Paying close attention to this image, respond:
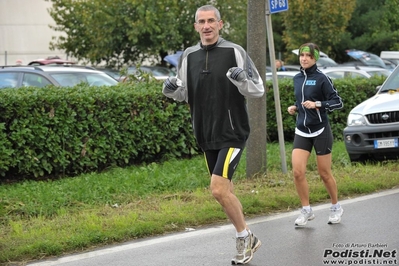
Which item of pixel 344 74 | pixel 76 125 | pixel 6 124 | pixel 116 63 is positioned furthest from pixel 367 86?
pixel 116 63

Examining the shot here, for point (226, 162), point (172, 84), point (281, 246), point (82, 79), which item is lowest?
point (281, 246)

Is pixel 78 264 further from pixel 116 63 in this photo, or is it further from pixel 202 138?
pixel 116 63

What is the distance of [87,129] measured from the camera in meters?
11.9

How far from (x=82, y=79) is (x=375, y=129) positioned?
594 cm

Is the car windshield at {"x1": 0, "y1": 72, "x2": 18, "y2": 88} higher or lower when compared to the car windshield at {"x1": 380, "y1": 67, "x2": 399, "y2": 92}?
higher

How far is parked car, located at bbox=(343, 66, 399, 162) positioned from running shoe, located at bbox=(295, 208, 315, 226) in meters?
3.98

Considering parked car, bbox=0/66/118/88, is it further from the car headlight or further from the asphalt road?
the asphalt road

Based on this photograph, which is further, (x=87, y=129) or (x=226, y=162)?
(x=87, y=129)

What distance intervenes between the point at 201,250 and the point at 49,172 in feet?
14.5

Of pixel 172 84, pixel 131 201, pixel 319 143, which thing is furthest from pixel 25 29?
pixel 172 84

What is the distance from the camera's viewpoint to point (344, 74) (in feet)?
70.3

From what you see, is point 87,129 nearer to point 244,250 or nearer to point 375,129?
point 375,129

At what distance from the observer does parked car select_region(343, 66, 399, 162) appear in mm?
12281

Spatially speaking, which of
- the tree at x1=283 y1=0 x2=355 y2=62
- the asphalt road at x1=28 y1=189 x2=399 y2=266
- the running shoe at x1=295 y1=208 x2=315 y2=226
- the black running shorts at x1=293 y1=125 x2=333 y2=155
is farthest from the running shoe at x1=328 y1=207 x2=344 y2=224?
the tree at x1=283 y1=0 x2=355 y2=62
